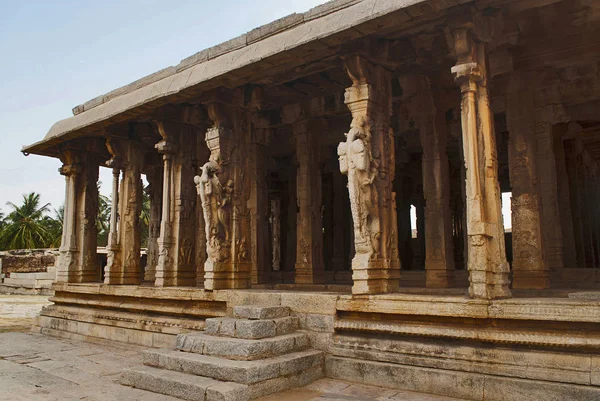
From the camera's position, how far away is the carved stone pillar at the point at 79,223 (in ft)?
34.6

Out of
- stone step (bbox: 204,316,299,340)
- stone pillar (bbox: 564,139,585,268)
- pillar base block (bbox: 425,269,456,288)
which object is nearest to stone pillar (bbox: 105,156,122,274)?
stone step (bbox: 204,316,299,340)

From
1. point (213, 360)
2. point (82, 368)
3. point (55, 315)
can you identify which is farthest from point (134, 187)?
point (213, 360)

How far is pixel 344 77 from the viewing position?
745cm

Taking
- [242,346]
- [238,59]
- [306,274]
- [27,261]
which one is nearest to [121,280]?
[306,274]

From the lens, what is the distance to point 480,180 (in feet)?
16.6

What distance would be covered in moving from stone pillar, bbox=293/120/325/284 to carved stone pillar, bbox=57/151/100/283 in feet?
15.6

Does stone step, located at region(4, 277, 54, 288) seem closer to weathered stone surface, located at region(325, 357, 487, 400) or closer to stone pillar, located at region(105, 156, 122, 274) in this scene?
stone pillar, located at region(105, 156, 122, 274)

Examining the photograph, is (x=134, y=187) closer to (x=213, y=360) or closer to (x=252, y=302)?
(x=252, y=302)

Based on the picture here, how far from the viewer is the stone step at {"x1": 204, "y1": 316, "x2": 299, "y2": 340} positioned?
17.6 feet

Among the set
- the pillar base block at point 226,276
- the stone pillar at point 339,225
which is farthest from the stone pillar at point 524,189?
the stone pillar at point 339,225

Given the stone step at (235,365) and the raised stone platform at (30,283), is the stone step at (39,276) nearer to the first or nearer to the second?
the raised stone platform at (30,283)

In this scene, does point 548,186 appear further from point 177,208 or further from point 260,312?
point 177,208

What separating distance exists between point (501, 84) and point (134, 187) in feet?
22.6

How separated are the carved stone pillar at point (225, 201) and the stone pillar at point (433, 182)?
279 cm
